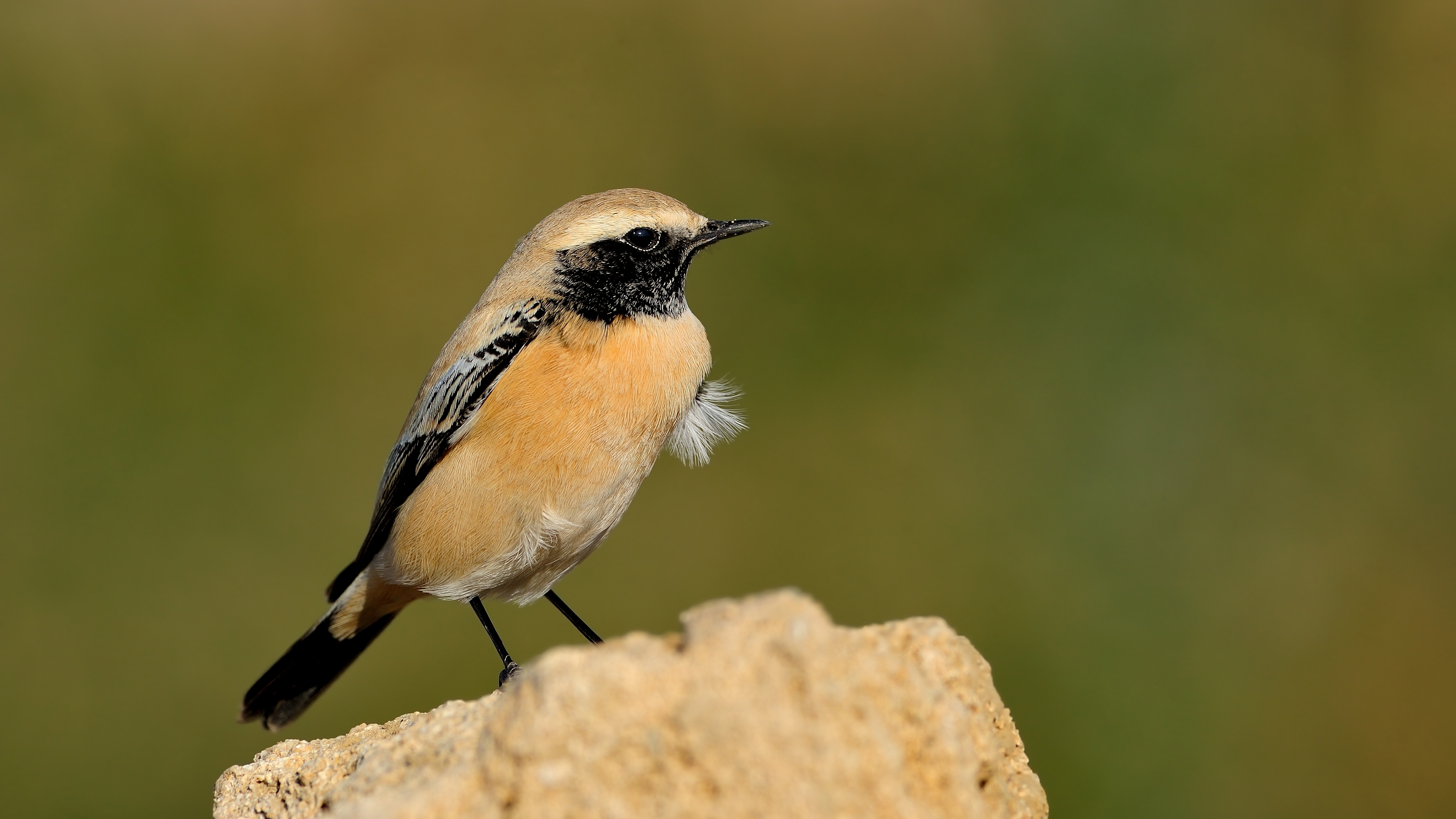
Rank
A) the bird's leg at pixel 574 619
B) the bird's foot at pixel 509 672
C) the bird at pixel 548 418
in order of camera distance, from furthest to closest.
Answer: the bird's leg at pixel 574 619 → the bird's foot at pixel 509 672 → the bird at pixel 548 418

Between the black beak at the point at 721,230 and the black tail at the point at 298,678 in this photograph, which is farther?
the black tail at the point at 298,678

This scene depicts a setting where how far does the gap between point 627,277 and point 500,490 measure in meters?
1.13

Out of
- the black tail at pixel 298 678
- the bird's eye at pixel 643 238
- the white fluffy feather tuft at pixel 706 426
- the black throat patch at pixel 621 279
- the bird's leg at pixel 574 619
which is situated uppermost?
the bird's eye at pixel 643 238

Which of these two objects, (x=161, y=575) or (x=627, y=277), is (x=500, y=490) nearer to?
(x=627, y=277)

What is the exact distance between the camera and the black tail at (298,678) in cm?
616

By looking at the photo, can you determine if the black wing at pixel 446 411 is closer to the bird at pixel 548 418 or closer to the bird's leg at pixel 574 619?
the bird at pixel 548 418

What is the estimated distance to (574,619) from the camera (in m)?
6.20

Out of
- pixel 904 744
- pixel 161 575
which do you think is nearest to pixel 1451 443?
pixel 904 744

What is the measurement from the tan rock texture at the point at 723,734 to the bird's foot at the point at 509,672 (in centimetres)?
250

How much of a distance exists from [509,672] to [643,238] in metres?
2.05

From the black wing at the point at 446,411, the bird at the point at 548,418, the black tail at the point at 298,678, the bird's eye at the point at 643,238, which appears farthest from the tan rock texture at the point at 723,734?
the black tail at the point at 298,678

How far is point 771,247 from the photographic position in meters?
10.6

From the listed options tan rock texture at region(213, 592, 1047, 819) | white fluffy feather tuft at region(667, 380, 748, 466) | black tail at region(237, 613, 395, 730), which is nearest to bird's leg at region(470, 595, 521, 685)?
black tail at region(237, 613, 395, 730)

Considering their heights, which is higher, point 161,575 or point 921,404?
point 921,404
